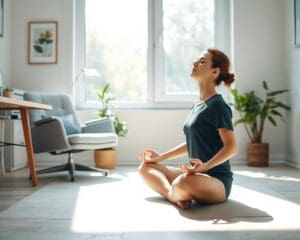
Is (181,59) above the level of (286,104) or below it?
above

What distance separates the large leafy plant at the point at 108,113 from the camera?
402 centimetres

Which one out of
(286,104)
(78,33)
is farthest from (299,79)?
(78,33)

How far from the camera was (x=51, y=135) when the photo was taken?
3.02m

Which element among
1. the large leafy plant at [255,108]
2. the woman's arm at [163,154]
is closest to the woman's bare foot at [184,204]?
the woman's arm at [163,154]

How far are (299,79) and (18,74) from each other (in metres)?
3.26

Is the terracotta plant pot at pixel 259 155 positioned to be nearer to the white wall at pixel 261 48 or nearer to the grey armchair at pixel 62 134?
the white wall at pixel 261 48

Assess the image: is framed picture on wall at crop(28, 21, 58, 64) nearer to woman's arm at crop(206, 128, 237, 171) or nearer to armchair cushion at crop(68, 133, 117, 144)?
armchair cushion at crop(68, 133, 117, 144)

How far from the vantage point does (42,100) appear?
3.52 meters

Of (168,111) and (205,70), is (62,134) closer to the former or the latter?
(205,70)

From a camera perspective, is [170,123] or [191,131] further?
[170,123]

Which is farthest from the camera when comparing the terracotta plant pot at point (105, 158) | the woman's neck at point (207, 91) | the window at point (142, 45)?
the window at point (142, 45)

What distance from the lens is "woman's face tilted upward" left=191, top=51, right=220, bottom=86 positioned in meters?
2.00

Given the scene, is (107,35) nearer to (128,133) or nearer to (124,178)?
(128,133)

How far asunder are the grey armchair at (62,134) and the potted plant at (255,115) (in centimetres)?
154
